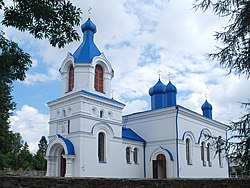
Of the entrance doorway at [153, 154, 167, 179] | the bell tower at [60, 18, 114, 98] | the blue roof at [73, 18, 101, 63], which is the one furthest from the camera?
the entrance doorway at [153, 154, 167, 179]

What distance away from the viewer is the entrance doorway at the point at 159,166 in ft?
69.1

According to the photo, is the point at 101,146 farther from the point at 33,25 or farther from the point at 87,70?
the point at 33,25

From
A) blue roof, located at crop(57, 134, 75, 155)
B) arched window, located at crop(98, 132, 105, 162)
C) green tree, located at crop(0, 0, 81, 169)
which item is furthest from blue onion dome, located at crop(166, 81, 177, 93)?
green tree, located at crop(0, 0, 81, 169)

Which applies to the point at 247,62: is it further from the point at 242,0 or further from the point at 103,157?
the point at 103,157

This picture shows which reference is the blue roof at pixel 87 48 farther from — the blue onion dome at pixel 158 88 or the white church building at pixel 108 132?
the blue onion dome at pixel 158 88

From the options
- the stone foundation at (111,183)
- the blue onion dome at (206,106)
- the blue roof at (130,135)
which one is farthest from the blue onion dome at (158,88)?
the stone foundation at (111,183)

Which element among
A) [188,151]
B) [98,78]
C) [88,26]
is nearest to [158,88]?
[188,151]

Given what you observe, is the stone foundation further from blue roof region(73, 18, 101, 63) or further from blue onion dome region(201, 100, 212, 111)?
blue onion dome region(201, 100, 212, 111)

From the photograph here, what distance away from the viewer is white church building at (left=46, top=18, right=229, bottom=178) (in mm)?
17656

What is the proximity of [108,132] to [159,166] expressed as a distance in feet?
17.7

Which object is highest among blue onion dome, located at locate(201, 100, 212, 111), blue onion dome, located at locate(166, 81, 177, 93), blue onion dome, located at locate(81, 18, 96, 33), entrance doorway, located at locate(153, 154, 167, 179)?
blue onion dome, located at locate(81, 18, 96, 33)

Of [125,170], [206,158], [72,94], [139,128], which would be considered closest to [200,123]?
[206,158]

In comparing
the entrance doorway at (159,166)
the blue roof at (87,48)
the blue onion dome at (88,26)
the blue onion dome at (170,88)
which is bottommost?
the entrance doorway at (159,166)

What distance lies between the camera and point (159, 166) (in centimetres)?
2192
